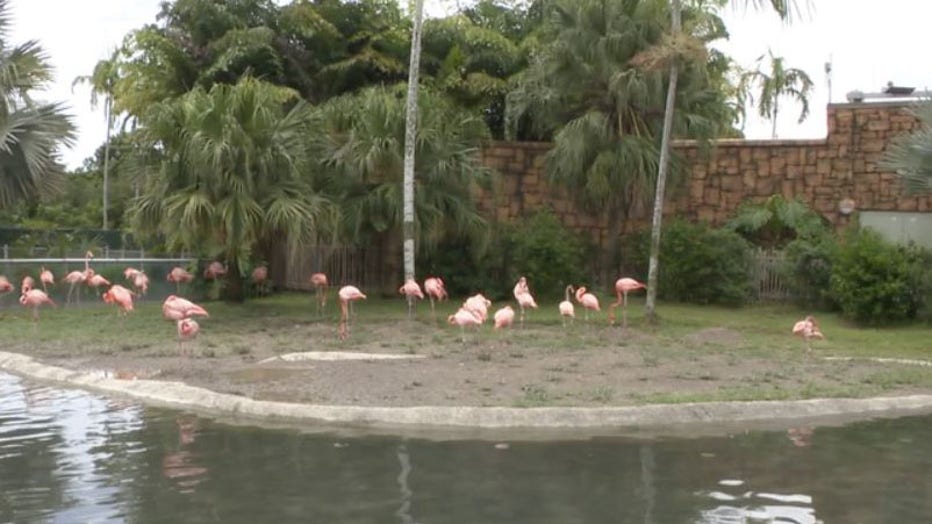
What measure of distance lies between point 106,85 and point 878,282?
1322 inches

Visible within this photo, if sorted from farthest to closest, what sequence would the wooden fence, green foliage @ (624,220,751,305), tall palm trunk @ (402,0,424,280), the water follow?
1. the wooden fence
2. green foliage @ (624,220,751,305)
3. tall palm trunk @ (402,0,424,280)
4. the water

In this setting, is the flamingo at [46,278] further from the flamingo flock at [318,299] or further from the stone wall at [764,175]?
the stone wall at [764,175]

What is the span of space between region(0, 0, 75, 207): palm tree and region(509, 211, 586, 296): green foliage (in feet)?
32.9

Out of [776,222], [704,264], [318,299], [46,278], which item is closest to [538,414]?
[318,299]

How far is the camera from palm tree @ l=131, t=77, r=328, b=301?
20.0m

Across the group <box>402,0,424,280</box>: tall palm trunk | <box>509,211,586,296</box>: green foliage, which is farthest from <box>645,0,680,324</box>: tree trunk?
<box>402,0,424,280</box>: tall palm trunk

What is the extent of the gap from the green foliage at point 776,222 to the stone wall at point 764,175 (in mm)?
587

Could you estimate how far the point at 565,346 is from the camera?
53.8 feet

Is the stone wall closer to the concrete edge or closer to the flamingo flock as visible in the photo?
the flamingo flock

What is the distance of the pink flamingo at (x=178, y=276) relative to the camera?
917 inches

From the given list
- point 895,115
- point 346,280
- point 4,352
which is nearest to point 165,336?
point 4,352

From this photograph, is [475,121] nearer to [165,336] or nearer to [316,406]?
[165,336]

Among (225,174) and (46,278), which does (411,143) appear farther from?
(46,278)

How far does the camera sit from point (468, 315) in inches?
615
